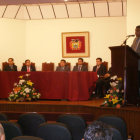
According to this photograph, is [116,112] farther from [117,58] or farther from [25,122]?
[25,122]

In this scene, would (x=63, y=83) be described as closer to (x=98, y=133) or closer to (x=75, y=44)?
(x=75, y=44)

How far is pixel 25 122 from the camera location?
367 centimetres

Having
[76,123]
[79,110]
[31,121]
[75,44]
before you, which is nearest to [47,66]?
[75,44]

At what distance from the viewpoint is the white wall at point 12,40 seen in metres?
10.8

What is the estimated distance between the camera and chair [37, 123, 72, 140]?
108 inches

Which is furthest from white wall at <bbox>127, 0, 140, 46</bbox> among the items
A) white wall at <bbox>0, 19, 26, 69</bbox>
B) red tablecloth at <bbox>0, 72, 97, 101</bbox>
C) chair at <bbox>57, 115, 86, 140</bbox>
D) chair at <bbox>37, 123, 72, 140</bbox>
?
chair at <bbox>37, 123, 72, 140</bbox>

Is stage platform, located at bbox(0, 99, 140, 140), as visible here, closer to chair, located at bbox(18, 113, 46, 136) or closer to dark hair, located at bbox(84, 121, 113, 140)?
chair, located at bbox(18, 113, 46, 136)

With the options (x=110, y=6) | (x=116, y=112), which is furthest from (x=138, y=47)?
(x=110, y=6)

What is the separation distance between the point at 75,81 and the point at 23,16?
16.8 ft

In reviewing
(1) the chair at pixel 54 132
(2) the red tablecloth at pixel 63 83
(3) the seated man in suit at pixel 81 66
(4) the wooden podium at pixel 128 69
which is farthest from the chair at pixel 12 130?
(3) the seated man in suit at pixel 81 66

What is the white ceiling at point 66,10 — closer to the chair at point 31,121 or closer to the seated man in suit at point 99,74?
the seated man in suit at point 99,74

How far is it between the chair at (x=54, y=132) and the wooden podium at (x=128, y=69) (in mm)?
2664

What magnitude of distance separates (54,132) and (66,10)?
8506mm

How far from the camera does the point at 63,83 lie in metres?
7.05
